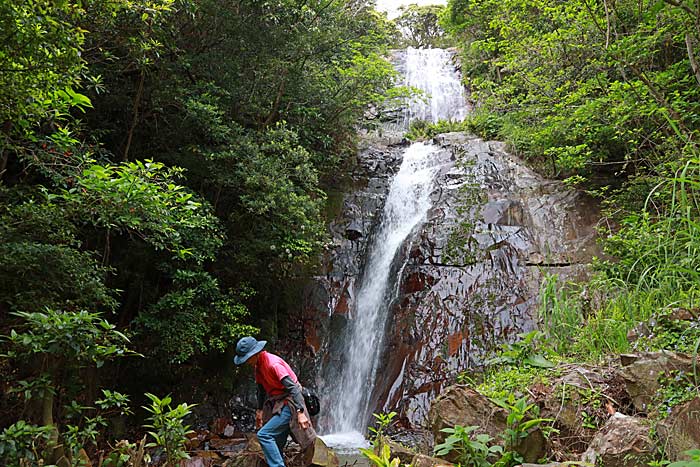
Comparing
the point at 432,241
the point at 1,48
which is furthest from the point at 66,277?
the point at 432,241

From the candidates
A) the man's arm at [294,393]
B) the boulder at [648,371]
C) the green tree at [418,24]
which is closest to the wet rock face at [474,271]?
the man's arm at [294,393]

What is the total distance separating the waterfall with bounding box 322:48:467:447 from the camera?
24.2 ft

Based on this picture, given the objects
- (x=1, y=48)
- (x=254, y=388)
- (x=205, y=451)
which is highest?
(x=1, y=48)

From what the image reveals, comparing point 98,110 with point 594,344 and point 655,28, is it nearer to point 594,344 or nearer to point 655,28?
point 594,344

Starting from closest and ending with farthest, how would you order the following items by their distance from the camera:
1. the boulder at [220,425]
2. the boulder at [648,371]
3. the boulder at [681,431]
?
the boulder at [681,431], the boulder at [648,371], the boulder at [220,425]

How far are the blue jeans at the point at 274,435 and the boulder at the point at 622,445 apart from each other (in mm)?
2434

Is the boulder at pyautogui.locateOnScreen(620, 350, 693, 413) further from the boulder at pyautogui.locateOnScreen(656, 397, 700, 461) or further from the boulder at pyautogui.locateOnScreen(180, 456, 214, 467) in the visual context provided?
the boulder at pyautogui.locateOnScreen(180, 456, 214, 467)

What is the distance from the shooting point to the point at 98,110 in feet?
23.7

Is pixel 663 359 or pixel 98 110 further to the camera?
pixel 98 110

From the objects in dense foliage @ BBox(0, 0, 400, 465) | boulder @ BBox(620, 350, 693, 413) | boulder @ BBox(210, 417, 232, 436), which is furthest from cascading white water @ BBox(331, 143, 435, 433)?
boulder @ BBox(620, 350, 693, 413)

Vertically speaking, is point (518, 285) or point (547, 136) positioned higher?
point (547, 136)

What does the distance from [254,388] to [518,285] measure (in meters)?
4.95

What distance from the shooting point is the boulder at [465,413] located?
10.8ft

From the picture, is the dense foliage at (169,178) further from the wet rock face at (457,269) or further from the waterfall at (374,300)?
the waterfall at (374,300)
